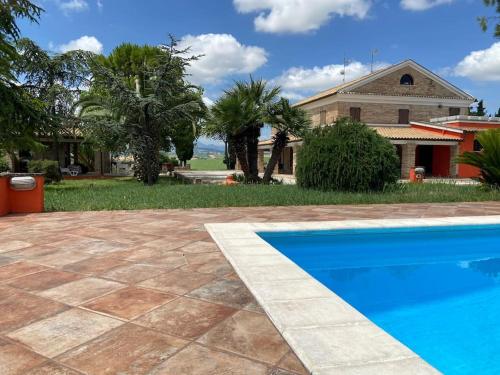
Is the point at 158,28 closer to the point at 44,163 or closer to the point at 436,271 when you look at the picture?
the point at 44,163

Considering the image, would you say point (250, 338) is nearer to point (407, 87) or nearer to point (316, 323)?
point (316, 323)

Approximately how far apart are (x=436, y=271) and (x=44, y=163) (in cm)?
2008

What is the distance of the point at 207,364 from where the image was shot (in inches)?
94.2

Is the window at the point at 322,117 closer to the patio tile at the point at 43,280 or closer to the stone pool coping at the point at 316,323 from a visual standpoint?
the stone pool coping at the point at 316,323

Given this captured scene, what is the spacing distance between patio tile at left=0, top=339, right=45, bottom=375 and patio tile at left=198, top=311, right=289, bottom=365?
1049 mm

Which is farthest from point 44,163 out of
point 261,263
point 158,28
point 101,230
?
point 261,263

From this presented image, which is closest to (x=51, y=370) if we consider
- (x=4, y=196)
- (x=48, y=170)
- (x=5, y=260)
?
(x=5, y=260)

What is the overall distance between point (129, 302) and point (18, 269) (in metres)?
1.87

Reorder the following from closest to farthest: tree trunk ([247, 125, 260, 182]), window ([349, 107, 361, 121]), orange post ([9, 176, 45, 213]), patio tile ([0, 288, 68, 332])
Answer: patio tile ([0, 288, 68, 332])
orange post ([9, 176, 45, 213])
tree trunk ([247, 125, 260, 182])
window ([349, 107, 361, 121])

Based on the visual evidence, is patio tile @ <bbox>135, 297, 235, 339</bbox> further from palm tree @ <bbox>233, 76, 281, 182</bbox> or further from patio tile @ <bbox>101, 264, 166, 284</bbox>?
palm tree @ <bbox>233, 76, 281, 182</bbox>

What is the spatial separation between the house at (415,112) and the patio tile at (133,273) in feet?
81.1

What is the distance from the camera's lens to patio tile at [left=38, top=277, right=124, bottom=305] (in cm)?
354

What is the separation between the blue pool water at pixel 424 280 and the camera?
343 centimetres

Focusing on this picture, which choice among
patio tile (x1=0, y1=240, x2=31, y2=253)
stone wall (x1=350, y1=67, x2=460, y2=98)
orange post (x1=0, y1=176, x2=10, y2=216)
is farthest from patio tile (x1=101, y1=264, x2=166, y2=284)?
stone wall (x1=350, y1=67, x2=460, y2=98)
